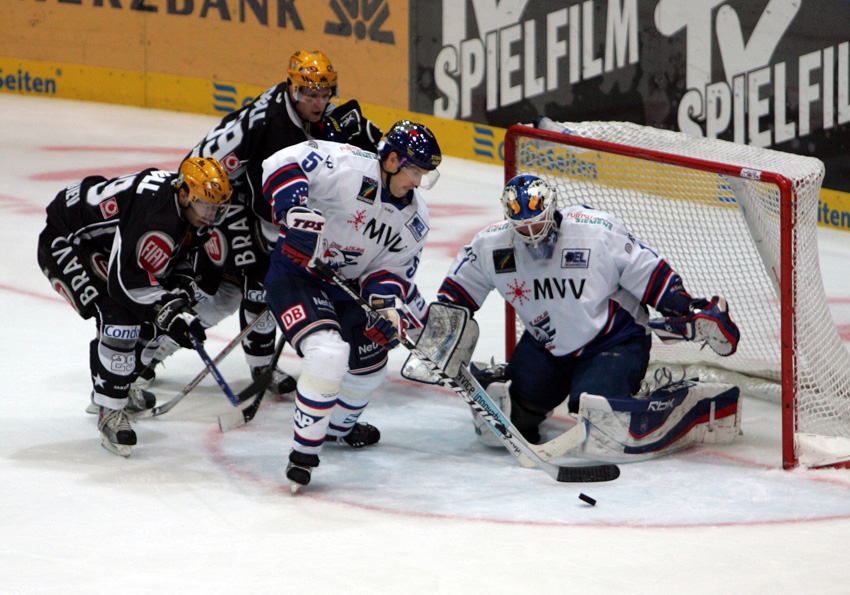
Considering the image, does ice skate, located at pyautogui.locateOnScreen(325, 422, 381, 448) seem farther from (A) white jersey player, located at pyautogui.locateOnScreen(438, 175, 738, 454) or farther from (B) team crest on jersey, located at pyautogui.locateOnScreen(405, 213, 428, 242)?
(B) team crest on jersey, located at pyautogui.locateOnScreen(405, 213, 428, 242)

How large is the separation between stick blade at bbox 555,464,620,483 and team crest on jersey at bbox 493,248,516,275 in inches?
28.0

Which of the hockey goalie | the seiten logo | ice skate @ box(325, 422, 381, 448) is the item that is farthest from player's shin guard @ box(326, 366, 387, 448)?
the seiten logo

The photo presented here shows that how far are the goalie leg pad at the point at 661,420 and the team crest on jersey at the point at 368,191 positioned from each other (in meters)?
0.91

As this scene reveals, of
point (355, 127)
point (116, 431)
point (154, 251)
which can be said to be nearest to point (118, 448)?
point (116, 431)

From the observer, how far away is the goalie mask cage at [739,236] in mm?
3775

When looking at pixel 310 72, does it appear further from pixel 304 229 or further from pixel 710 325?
pixel 710 325

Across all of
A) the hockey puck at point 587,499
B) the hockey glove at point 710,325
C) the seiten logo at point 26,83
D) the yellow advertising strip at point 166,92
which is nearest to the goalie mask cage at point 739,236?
the hockey glove at point 710,325

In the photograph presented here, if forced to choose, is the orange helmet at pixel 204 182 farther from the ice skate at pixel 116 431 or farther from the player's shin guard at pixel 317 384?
the ice skate at pixel 116 431

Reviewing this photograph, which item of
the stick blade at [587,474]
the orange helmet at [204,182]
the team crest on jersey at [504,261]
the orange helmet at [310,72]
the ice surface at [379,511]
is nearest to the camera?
the ice surface at [379,511]

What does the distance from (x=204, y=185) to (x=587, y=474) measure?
4.85 feet

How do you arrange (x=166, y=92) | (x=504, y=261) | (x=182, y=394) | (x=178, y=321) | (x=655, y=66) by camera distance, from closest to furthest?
(x=178, y=321) < (x=504, y=261) < (x=182, y=394) < (x=655, y=66) < (x=166, y=92)

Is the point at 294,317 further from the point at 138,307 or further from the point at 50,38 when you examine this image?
the point at 50,38

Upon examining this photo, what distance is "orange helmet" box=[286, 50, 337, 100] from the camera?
14.6ft

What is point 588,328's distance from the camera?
3998 mm
